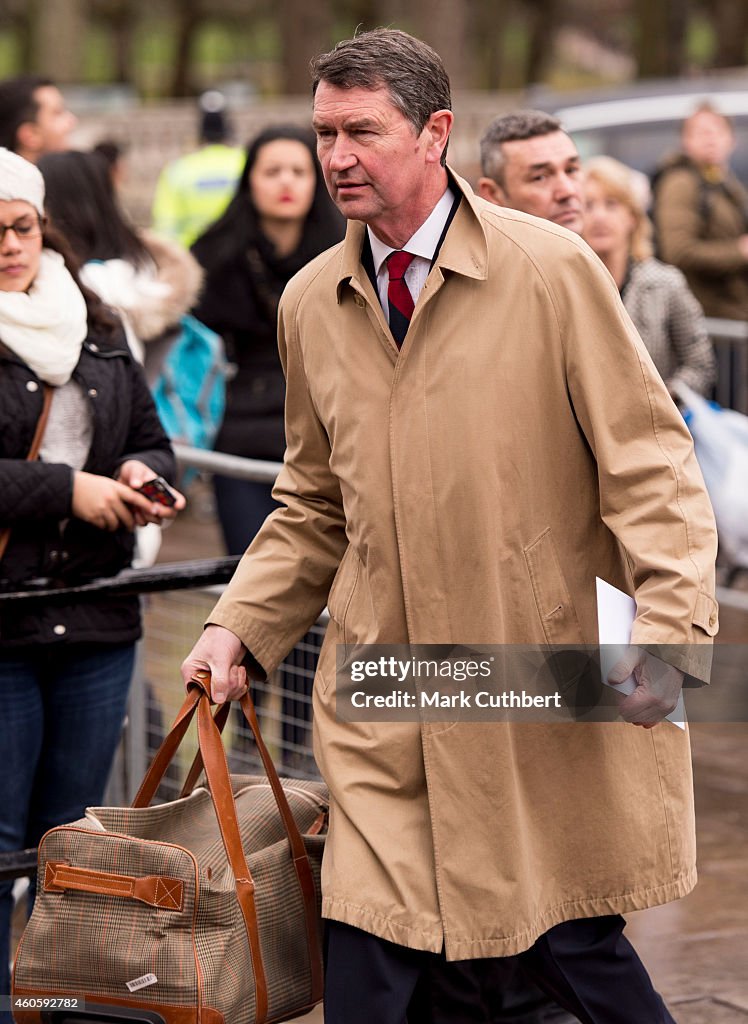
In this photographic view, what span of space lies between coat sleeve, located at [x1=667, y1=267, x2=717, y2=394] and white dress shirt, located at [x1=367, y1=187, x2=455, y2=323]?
141 inches

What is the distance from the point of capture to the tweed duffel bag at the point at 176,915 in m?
3.02

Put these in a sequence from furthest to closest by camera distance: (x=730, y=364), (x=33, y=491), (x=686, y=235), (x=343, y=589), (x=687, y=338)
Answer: (x=686, y=235)
(x=730, y=364)
(x=687, y=338)
(x=33, y=491)
(x=343, y=589)

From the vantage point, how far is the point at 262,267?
647 centimetres

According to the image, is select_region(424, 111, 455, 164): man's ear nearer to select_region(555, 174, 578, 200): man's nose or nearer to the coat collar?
the coat collar

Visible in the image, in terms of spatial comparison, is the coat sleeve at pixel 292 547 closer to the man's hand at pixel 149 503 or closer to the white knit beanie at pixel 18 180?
the man's hand at pixel 149 503

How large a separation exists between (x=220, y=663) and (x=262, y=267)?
3412 millimetres

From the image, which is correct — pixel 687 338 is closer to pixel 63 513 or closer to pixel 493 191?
pixel 493 191

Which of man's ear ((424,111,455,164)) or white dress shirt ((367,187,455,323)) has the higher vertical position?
man's ear ((424,111,455,164))

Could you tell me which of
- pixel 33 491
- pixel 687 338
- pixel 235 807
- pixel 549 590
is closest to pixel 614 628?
pixel 549 590

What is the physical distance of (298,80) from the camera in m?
29.8

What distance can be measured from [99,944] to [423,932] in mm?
553

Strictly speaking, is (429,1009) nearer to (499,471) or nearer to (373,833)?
(373,833)

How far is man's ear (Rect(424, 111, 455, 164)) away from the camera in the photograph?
3051 mm

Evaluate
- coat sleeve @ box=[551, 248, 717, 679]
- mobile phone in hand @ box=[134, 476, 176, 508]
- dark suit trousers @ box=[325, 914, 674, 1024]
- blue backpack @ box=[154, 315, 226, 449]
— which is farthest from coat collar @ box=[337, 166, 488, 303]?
blue backpack @ box=[154, 315, 226, 449]
